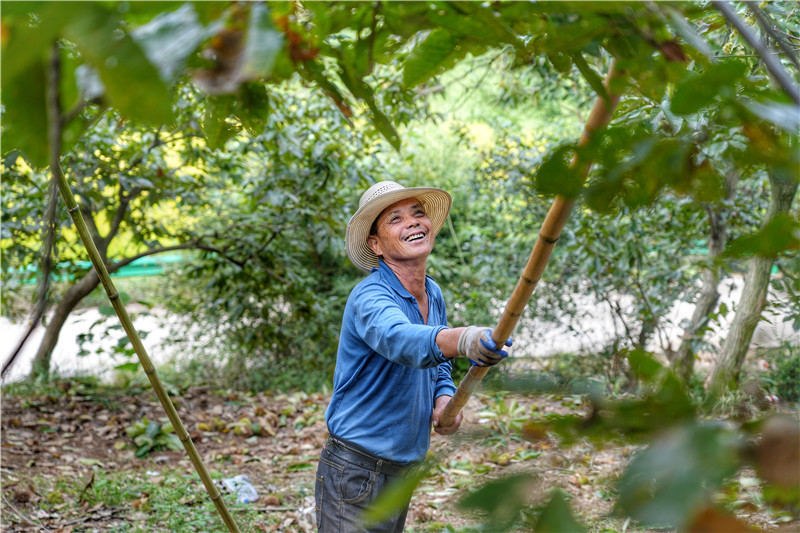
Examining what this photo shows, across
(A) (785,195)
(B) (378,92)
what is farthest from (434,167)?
(A) (785,195)

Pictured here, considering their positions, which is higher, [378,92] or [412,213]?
[378,92]

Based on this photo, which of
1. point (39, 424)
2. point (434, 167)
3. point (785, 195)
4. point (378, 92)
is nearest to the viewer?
point (785, 195)

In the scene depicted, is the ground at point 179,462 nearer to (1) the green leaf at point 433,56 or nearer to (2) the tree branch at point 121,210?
(2) the tree branch at point 121,210

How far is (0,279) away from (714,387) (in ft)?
17.2

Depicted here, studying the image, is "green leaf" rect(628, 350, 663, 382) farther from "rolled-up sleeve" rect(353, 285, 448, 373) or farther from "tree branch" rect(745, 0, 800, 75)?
"rolled-up sleeve" rect(353, 285, 448, 373)

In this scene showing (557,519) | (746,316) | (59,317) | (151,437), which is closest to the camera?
(557,519)

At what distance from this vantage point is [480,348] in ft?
4.72

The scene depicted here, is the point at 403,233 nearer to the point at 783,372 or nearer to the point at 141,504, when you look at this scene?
the point at 141,504

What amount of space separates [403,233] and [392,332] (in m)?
0.64

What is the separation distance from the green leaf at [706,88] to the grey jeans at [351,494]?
1751 mm

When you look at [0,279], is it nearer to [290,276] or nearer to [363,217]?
[290,276]

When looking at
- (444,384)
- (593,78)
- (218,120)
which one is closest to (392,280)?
(444,384)

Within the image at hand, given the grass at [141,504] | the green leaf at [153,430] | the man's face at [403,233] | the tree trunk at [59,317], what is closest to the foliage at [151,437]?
the green leaf at [153,430]

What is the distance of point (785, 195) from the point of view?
364cm
